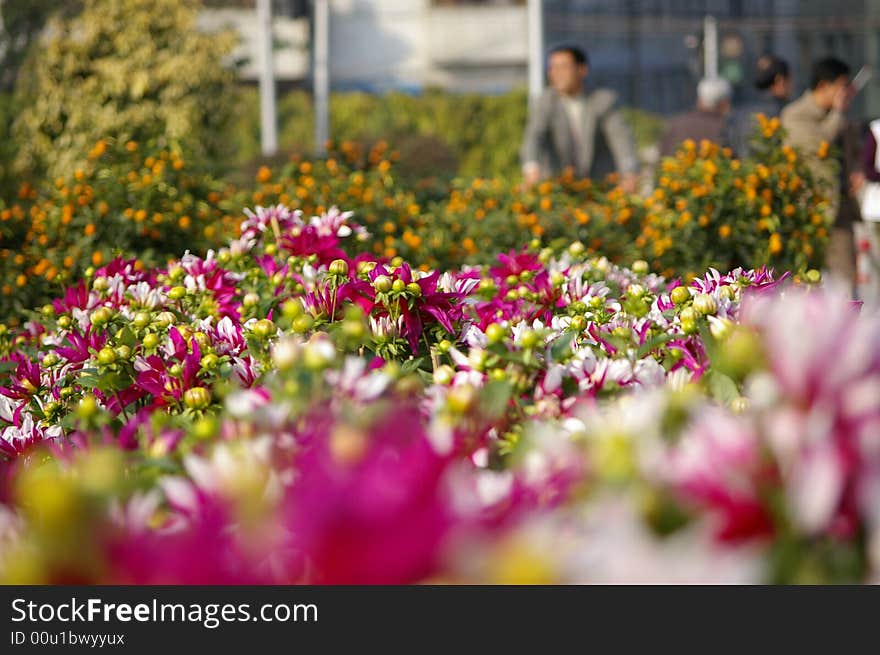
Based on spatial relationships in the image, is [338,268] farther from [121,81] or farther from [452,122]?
[452,122]

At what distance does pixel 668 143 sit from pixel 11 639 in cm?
631

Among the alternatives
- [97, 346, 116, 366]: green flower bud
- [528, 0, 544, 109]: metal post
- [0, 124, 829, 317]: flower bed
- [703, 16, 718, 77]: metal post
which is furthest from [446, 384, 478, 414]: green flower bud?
[703, 16, 718, 77]: metal post

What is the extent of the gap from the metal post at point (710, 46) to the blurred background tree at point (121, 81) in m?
5.13

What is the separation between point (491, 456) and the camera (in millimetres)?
1343

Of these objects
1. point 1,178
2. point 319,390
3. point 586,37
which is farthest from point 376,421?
point 1,178

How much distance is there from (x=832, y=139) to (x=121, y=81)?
9652mm

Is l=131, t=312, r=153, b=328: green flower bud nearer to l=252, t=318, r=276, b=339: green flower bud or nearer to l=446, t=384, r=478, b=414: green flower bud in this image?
l=252, t=318, r=276, b=339: green flower bud

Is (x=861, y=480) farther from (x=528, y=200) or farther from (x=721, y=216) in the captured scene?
(x=528, y=200)

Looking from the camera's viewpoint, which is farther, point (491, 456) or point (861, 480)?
point (491, 456)

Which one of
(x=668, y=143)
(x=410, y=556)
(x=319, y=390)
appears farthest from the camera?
(x=668, y=143)

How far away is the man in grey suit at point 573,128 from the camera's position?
627 centimetres

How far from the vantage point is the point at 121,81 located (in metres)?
13.4

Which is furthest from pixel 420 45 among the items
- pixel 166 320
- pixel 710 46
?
pixel 166 320

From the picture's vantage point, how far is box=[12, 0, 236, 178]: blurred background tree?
12625 mm
